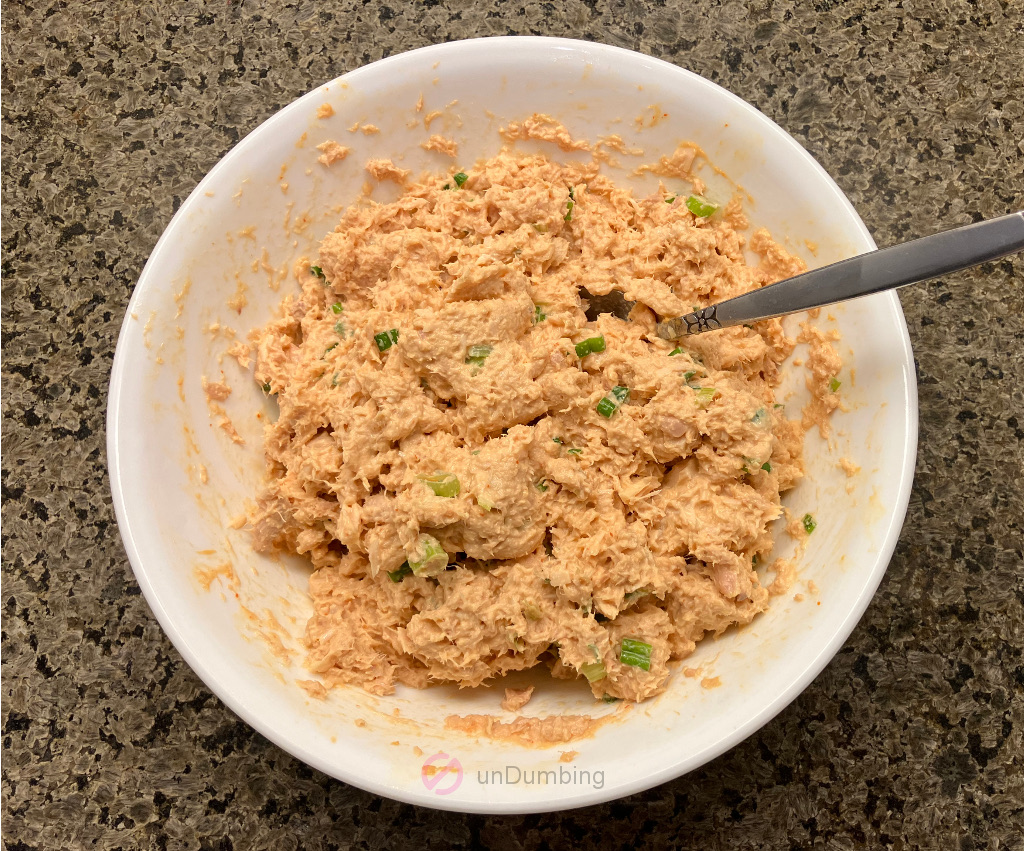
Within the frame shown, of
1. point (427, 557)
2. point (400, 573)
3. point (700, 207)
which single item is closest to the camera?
point (427, 557)

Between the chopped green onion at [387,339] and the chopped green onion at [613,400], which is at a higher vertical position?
the chopped green onion at [387,339]

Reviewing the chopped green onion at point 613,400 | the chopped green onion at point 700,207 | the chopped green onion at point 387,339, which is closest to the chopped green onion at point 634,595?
the chopped green onion at point 613,400

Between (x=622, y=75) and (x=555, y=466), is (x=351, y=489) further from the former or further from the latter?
(x=622, y=75)

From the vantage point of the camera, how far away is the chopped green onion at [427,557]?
153cm

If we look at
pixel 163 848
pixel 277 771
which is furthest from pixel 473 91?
pixel 163 848

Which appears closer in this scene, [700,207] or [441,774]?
[441,774]

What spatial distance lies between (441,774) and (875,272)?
131 centimetres

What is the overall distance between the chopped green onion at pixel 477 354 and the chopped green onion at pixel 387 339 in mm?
195

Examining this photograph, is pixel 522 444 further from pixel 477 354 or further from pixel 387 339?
pixel 387 339

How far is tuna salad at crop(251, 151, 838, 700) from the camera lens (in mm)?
1556

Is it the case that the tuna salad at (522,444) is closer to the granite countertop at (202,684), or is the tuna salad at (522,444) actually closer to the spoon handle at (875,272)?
the spoon handle at (875,272)

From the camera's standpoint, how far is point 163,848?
1812 millimetres

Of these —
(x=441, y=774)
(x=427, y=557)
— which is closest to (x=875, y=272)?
(x=427, y=557)

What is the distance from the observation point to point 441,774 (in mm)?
1418
